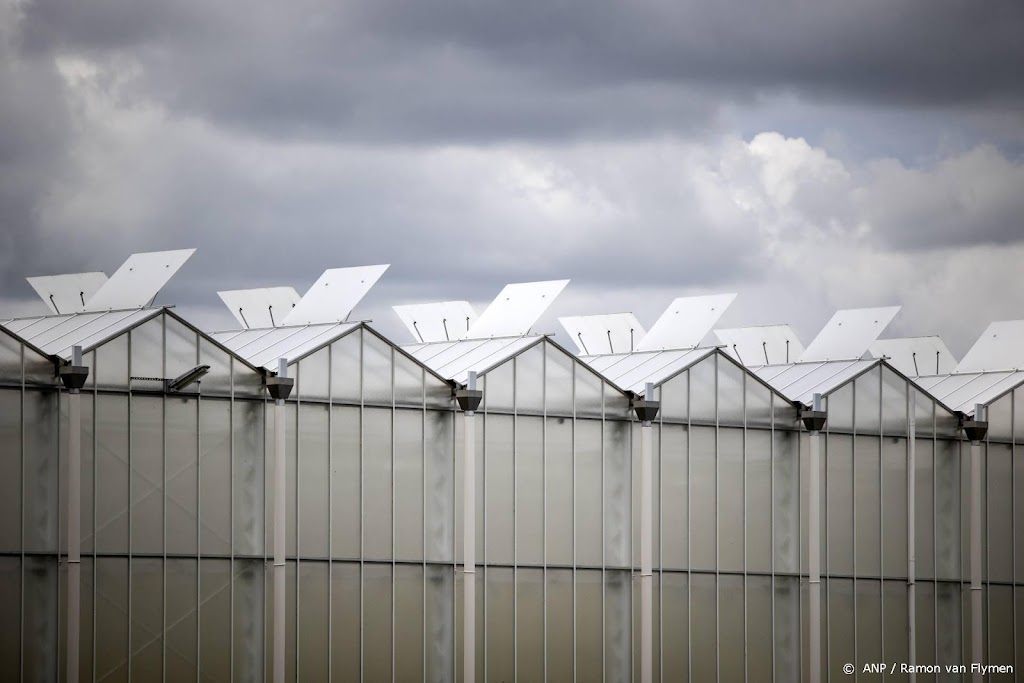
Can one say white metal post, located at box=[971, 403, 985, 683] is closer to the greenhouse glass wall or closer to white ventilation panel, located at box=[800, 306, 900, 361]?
the greenhouse glass wall

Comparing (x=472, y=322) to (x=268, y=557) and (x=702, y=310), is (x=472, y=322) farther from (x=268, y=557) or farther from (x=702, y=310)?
(x=268, y=557)

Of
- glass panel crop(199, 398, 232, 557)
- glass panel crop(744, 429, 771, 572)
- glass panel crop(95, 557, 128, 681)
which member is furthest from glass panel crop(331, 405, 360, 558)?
glass panel crop(744, 429, 771, 572)

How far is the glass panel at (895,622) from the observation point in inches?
2271

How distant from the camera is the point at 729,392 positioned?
55281 mm

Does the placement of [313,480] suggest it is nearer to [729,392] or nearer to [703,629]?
[703,629]

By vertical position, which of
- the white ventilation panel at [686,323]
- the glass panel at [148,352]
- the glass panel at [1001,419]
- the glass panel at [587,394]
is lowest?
the glass panel at [1001,419]

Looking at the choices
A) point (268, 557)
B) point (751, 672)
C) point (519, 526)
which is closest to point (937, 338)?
point (751, 672)

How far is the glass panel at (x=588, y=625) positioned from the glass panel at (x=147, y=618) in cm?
1387

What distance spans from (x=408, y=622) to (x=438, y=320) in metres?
14.7

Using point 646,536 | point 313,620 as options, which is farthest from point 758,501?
point 313,620

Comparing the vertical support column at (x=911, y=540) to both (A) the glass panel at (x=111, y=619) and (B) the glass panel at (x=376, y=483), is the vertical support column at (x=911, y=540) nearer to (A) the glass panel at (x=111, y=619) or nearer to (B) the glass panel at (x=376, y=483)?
(B) the glass panel at (x=376, y=483)

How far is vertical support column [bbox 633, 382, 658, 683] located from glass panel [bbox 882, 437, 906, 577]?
33.7 feet

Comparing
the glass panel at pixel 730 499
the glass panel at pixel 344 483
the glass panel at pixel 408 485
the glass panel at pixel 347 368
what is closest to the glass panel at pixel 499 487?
the glass panel at pixel 408 485

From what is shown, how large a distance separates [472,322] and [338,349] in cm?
1192
